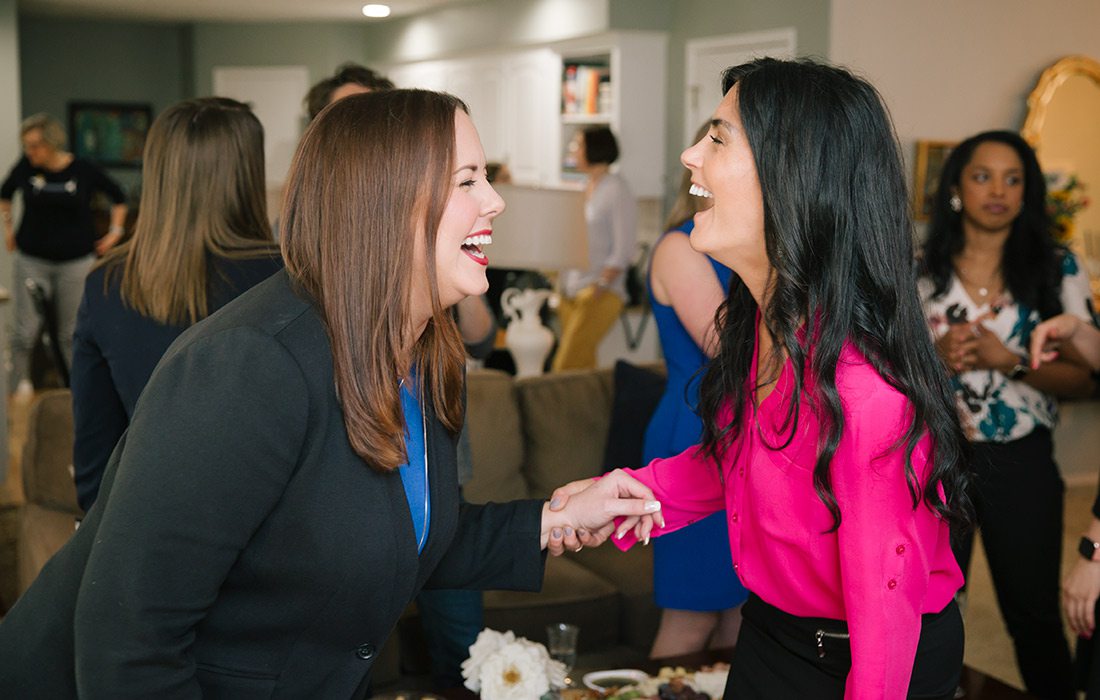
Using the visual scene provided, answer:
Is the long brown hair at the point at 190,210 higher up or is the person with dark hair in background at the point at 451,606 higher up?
the long brown hair at the point at 190,210

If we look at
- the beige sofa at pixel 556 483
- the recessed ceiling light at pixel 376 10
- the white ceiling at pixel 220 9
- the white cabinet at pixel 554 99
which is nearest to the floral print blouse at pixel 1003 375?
the beige sofa at pixel 556 483

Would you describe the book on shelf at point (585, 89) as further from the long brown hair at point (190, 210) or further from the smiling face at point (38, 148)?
the long brown hair at point (190, 210)

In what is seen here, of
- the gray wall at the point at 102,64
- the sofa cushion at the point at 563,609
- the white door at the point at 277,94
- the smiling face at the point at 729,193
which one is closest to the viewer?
the smiling face at the point at 729,193

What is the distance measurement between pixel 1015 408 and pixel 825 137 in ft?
6.34

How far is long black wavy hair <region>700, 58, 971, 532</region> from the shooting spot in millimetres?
→ 1421

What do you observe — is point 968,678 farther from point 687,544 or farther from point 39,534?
point 39,534

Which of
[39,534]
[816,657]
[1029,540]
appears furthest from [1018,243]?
[39,534]

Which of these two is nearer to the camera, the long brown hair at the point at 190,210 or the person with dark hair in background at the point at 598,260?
the long brown hair at the point at 190,210

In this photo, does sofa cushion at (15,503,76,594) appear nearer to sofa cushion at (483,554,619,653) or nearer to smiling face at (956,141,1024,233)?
sofa cushion at (483,554,619,653)

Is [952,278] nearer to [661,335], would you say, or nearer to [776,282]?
[661,335]

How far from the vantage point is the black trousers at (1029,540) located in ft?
9.96

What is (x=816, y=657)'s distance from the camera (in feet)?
5.23

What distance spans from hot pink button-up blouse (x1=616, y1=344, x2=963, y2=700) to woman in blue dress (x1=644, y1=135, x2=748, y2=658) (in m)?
0.93

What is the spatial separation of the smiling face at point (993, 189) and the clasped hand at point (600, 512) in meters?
1.81
